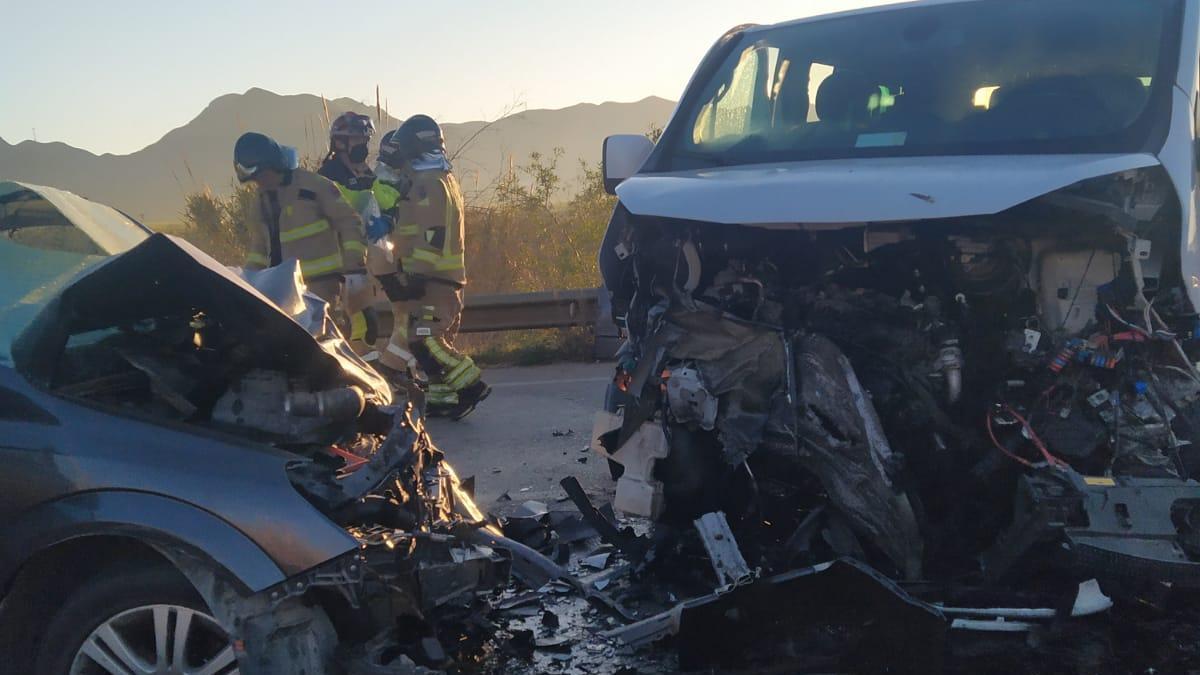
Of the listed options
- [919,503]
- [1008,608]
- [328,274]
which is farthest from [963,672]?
[328,274]

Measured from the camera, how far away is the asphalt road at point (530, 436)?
5.73 meters

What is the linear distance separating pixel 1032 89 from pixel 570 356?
6406 mm

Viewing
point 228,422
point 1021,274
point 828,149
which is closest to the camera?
point 228,422

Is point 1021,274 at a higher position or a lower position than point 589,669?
higher

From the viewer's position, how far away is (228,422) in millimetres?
2908

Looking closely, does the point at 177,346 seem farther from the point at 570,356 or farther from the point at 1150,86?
the point at 570,356

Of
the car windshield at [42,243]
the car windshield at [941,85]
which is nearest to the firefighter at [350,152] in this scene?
the car windshield at [941,85]

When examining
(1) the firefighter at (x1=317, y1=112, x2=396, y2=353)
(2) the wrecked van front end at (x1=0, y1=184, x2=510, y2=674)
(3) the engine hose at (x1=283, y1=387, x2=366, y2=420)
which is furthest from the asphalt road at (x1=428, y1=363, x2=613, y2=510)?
(2) the wrecked van front end at (x1=0, y1=184, x2=510, y2=674)

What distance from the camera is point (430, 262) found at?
7.80 m

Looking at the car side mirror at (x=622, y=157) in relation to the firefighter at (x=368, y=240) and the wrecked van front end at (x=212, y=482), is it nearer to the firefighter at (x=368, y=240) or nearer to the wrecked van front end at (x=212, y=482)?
the wrecked van front end at (x=212, y=482)

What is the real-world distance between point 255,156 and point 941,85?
15.0ft

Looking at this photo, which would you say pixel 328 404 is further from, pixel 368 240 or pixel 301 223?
pixel 368 240

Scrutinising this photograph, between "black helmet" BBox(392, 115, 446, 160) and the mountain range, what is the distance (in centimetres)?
579

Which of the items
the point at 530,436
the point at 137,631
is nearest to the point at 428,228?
the point at 530,436
